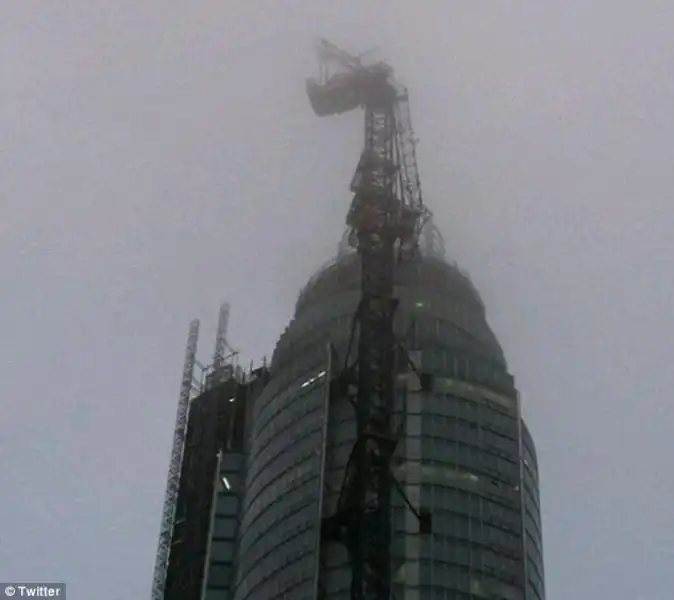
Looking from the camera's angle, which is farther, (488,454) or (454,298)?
(454,298)

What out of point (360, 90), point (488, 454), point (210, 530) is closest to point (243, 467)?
point (210, 530)

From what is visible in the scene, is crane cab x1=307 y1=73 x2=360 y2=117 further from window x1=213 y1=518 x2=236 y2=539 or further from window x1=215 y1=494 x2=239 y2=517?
window x1=213 y1=518 x2=236 y2=539

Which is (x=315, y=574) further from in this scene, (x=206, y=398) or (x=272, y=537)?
(x=206, y=398)

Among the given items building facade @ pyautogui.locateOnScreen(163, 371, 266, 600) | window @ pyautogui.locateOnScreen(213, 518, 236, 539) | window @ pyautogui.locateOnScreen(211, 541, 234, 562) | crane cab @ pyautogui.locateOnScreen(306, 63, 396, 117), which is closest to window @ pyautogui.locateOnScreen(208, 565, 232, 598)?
building facade @ pyautogui.locateOnScreen(163, 371, 266, 600)

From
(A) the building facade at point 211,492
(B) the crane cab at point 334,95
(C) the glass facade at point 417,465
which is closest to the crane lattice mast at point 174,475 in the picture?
(A) the building facade at point 211,492

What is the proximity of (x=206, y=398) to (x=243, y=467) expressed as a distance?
544 inches

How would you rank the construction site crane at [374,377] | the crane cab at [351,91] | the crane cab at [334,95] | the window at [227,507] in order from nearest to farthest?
the construction site crane at [374,377] < the window at [227,507] < the crane cab at [351,91] < the crane cab at [334,95]

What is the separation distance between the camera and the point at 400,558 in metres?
100
